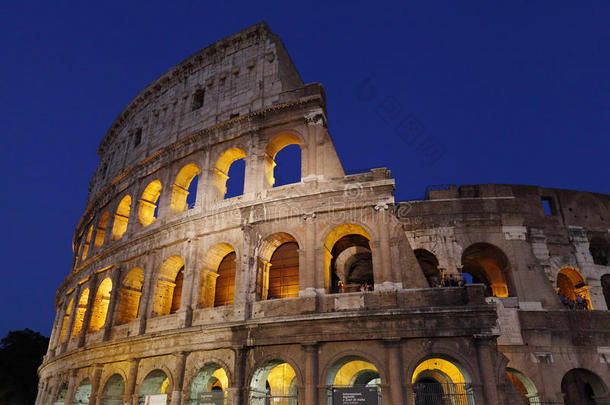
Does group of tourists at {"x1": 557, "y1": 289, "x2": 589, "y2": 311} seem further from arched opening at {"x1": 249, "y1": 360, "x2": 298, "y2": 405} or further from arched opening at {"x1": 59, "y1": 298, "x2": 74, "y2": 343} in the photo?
arched opening at {"x1": 59, "y1": 298, "x2": 74, "y2": 343}

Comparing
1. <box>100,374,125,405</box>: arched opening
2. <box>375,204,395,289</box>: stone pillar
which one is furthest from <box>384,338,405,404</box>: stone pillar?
<box>100,374,125,405</box>: arched opening

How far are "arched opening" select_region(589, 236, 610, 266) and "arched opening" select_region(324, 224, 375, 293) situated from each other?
916cm

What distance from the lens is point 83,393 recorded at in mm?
17719

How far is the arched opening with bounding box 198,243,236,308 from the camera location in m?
15.2

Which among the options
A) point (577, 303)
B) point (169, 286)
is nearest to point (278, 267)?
point (169, 286)

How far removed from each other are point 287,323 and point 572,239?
38.6 ft

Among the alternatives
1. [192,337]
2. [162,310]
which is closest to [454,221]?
[192,337]

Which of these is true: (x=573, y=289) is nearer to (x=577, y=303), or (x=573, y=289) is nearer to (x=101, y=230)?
(x=577, y=303)

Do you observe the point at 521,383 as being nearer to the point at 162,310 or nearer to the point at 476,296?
the point at 476,296

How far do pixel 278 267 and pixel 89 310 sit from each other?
962cm

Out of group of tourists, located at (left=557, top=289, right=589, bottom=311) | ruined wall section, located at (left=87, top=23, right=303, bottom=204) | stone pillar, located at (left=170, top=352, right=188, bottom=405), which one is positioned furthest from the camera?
ruined wall section, located at (left=87, top=23, right=303, bottom=204)

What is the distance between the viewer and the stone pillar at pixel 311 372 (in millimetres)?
11641

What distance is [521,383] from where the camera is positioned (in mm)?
15531

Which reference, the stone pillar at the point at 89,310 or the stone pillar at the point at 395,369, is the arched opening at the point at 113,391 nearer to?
the stone pillar at the point at 89,310
